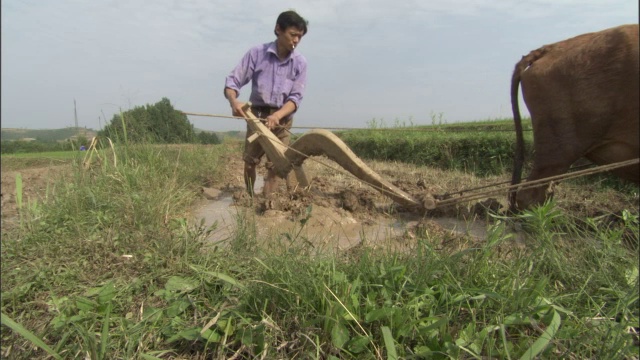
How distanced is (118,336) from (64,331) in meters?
0.26

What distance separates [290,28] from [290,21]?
0.22 ft

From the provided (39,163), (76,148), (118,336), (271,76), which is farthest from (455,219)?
(39,163)

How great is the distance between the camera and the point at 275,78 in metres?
4.13

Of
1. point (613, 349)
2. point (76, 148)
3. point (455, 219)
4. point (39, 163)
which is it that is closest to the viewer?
point (613, 349)

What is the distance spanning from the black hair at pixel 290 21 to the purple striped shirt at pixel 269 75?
1.00 feet

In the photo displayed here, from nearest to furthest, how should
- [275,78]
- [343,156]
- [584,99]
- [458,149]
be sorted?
1. [584,99]
2. [343,156]
3. [275,78]
4. [458,149]

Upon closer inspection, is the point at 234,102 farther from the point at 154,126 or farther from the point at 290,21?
the point at 154,126

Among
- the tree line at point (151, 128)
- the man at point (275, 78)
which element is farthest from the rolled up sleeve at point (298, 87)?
the tree line at point (151, 128)

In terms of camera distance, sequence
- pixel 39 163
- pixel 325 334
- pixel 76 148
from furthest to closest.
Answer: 1. pixel 39 163
2. pixel 76 148
3. pixel 325 334

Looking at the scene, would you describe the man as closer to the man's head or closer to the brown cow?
the man's head

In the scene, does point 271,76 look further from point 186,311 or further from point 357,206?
point 186,311

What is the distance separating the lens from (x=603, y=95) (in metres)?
2.60

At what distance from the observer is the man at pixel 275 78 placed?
3875 mm

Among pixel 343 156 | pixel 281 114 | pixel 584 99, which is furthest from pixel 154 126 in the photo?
pixel 584 99
